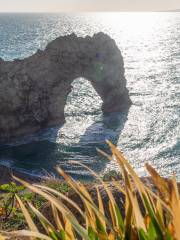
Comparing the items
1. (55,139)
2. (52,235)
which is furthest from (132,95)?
(52,235)

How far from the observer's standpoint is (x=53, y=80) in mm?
60875

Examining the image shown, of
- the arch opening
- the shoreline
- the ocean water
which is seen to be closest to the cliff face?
the ocean water

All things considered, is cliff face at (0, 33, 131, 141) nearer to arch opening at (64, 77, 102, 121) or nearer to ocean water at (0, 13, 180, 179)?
ocean water at (0, 13, 180, 179)

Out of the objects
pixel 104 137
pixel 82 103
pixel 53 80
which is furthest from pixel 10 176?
A: pixel 82 103

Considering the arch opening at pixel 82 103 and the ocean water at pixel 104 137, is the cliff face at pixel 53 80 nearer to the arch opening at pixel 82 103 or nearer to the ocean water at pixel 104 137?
the ocean water at pixel 104 137

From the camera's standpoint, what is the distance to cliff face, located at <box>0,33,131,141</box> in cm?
5547

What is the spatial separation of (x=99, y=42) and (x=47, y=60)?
8896 millimetres

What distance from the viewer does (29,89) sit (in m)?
57.2

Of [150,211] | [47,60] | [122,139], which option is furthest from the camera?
[47,60]

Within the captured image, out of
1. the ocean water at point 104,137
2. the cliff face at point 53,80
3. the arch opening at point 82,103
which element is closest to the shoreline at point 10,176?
the ocean water at point 104,137

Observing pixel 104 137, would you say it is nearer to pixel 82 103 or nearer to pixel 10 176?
pixel 10 176

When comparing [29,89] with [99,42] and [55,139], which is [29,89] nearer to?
[55,139]

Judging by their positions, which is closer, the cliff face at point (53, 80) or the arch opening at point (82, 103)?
the cliff face at point (53, 80)

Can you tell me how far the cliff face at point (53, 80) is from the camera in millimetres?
55469
